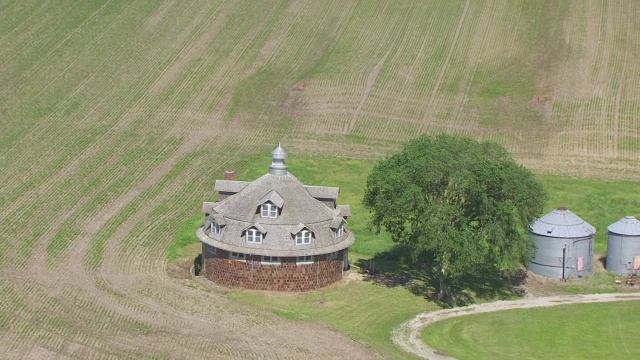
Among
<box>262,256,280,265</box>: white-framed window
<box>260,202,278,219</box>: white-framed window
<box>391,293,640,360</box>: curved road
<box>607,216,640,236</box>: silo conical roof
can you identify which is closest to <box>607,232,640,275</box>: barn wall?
<box>607,216,640,236</box>: silo conical roof

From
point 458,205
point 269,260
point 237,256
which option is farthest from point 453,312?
point 237,256

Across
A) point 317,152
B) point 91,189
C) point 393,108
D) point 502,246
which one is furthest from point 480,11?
point 502,246

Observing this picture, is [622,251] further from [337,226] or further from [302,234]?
[302,234]

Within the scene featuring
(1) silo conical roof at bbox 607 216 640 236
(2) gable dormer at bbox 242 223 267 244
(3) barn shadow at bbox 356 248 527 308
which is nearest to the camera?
(2) gable dormer at bbox 242 223 267 244

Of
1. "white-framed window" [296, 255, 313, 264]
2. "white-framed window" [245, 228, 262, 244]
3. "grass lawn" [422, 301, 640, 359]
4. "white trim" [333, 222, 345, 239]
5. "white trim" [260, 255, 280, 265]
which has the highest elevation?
"white trim" [333, 222, 345, 239]

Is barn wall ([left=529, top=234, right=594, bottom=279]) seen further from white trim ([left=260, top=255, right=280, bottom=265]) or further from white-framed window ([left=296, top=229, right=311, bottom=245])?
white trim ([left=260, top=255, right=280, bottom=265])

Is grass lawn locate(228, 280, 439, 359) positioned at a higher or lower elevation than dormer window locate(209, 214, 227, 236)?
lower

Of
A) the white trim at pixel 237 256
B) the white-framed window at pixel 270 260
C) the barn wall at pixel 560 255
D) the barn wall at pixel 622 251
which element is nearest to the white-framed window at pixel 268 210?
the white-framed window at pixel 270 260
